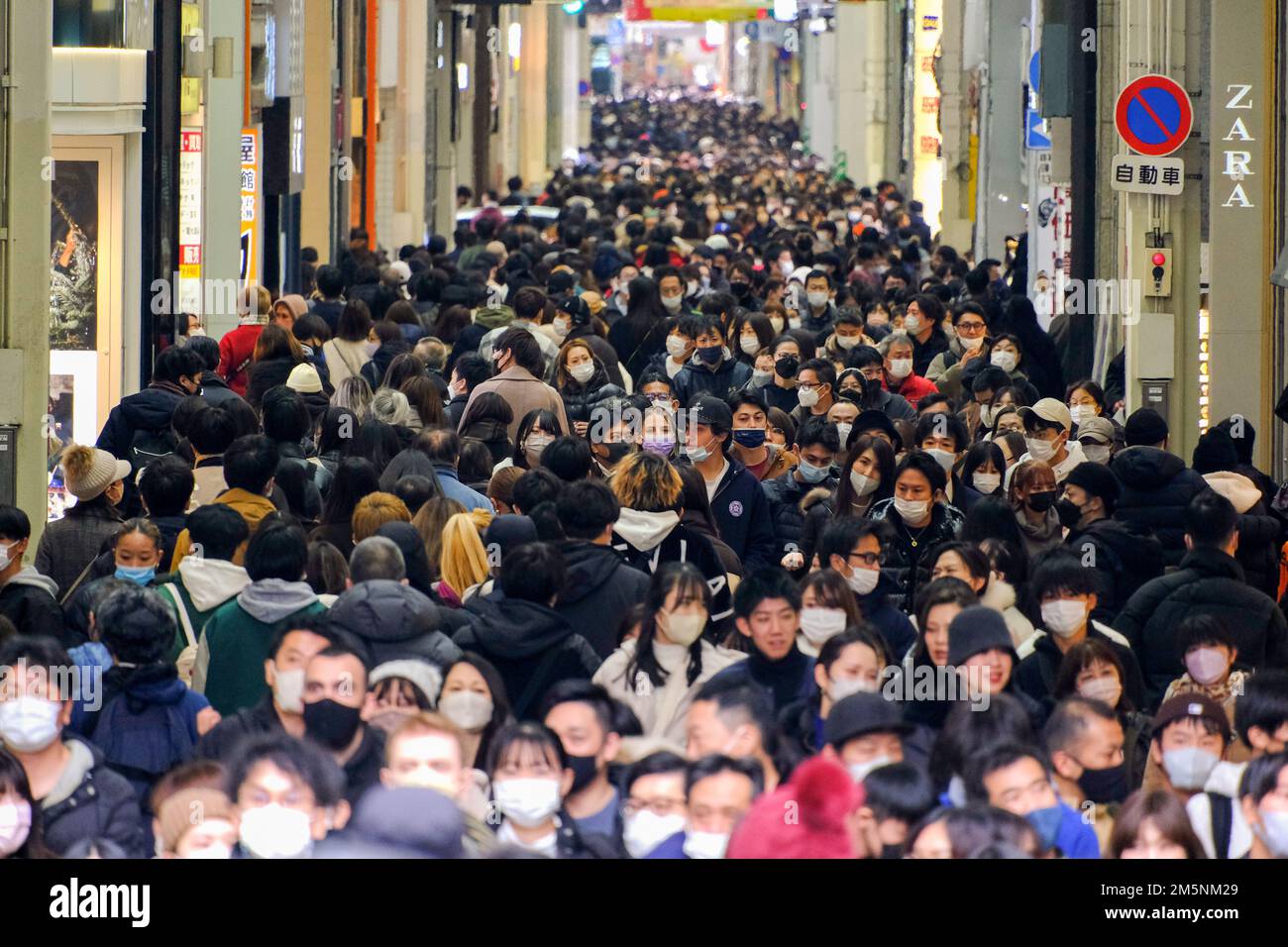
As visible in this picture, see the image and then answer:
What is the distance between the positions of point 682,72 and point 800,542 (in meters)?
163

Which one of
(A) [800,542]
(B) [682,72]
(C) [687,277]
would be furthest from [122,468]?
(B) [682,72]

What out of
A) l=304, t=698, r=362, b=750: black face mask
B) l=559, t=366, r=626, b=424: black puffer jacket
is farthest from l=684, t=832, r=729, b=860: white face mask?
l=559, t=366, r=626, b=424: black puffer jacket

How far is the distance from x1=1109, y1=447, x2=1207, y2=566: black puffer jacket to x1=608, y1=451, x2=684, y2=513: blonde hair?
1772 millimetres

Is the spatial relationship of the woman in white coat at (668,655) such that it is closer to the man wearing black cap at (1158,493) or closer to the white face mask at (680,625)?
the white face mask at (680,625)

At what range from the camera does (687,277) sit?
18.6 m

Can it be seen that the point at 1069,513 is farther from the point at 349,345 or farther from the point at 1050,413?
the point at 349,345

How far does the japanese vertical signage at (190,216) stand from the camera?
17.2 m

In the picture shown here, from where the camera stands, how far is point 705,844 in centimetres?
586

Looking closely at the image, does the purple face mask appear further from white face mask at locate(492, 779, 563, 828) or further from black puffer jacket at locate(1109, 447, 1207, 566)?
white face mask at locate(492, 779, 563, 828)

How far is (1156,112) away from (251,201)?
28.7ft

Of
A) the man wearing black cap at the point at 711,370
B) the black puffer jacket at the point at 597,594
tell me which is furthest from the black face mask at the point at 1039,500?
the man wearing black cap at the point at 711,370

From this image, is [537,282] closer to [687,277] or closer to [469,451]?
[687,277]

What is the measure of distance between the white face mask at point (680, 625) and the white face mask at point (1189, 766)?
149 cm

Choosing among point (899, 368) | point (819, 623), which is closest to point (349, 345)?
point (899, 368)
